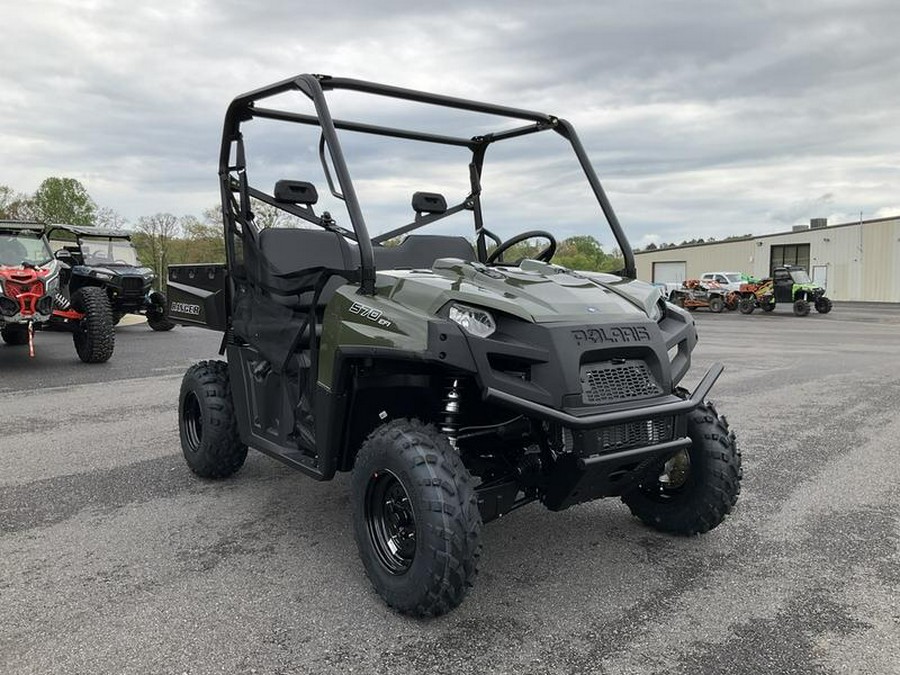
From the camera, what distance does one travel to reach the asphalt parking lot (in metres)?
2.47

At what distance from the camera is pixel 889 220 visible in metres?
38.8

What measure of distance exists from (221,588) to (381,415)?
963mm

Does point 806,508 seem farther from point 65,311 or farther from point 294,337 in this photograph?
point 65,311

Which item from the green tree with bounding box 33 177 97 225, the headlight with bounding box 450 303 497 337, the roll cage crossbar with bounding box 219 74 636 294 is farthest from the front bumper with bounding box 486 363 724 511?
the green tree with bounding box 33 177 97 225

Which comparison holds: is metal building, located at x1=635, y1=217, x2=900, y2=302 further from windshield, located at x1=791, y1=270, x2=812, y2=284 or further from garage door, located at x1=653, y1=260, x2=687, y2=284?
windshield, located at x1=791, y1=270, x2=812, y2=284

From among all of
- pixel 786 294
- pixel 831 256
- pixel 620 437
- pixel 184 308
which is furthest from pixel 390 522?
pixel 831 256

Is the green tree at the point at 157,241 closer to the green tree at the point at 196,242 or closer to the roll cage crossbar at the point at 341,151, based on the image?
the green tree at the point at 196,242

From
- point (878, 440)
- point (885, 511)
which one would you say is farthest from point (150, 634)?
point (878, 440)

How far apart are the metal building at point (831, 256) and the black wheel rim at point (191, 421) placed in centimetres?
3696

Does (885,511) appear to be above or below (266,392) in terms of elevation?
below

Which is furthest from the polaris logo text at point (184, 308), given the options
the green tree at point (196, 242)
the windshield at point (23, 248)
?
the green tree at point (196, 242)

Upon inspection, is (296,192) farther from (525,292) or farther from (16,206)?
(16,206)

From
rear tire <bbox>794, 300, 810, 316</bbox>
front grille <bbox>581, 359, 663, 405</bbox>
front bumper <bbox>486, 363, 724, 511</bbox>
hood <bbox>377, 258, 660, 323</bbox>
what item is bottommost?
rear tire <bbox>794, 300, 810, 316</bbox>

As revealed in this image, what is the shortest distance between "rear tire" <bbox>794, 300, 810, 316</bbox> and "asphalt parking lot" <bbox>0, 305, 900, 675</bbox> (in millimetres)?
23345
